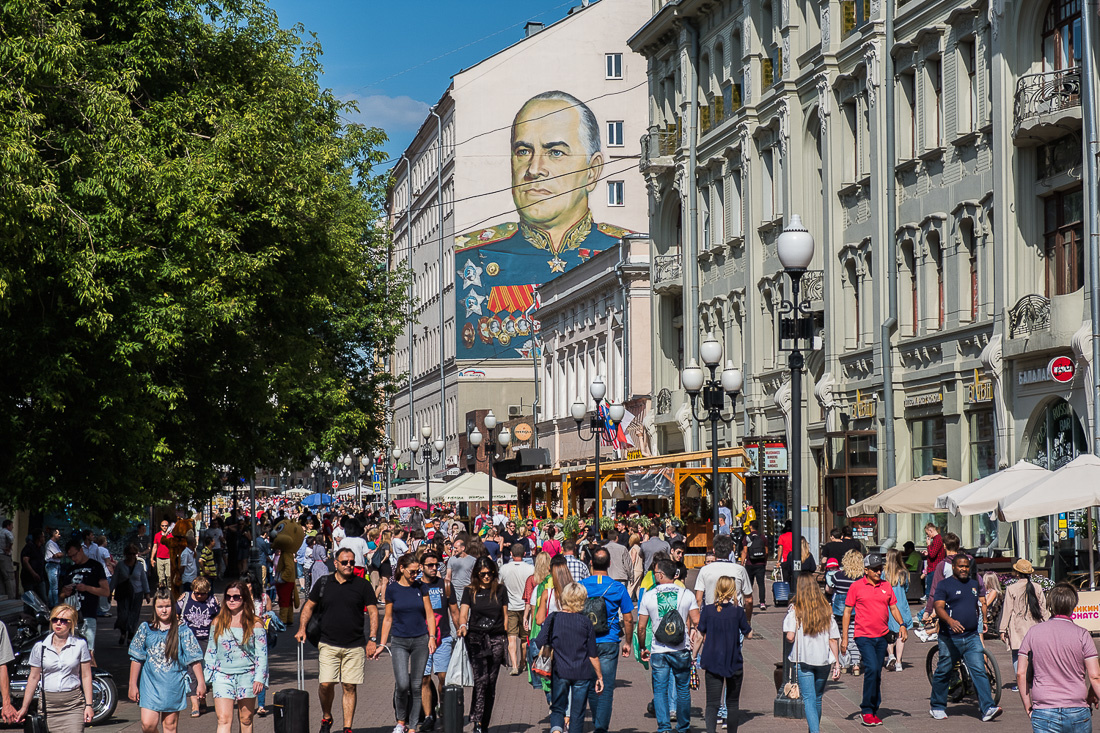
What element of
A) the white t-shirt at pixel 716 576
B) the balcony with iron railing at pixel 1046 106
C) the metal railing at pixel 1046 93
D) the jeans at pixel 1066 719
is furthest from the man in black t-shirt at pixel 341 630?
the metal railing at pixel 1046 93

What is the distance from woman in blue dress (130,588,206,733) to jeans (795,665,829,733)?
528 cm

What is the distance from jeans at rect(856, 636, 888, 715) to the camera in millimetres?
14383

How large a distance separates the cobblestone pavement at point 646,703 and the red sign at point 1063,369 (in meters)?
7.61

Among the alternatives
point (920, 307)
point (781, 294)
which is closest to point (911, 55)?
point (920, 307)

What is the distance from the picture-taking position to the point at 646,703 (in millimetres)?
16125

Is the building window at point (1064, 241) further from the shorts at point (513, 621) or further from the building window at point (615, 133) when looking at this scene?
the building window at point (615, 133)

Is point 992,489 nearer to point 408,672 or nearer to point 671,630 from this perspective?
point 671,630

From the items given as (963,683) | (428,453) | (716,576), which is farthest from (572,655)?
(428,453)

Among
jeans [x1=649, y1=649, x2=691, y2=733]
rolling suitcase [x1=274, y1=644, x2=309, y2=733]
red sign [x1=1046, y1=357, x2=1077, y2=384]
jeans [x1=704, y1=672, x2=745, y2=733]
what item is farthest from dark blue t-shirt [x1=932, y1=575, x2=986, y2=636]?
red sign [x1=1046, y1=357, x2=1077, y2=384]

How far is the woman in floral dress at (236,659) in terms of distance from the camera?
1240 centimetres

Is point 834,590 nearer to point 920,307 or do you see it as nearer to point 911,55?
point 920,307

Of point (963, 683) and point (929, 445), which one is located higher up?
point (929, 445)

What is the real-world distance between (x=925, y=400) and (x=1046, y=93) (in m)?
8.29

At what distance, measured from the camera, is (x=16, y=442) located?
17359 mm
